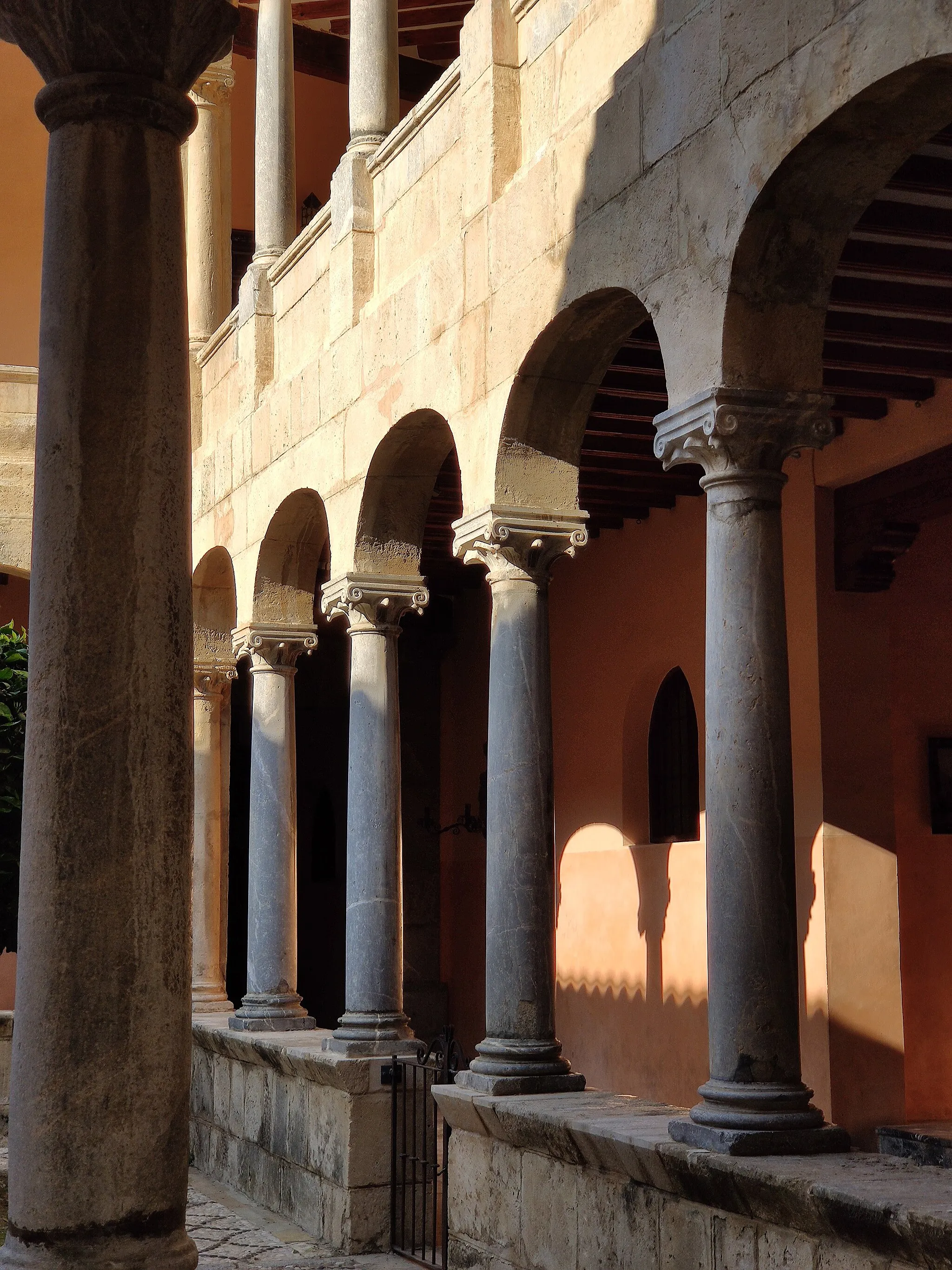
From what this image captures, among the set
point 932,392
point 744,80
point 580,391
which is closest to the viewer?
point 744,80

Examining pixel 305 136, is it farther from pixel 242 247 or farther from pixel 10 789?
pixel 10 789

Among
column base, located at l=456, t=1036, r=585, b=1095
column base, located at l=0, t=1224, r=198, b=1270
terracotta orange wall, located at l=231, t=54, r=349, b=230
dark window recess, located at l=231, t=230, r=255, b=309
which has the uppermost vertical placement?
terracotta orange wall, located at l=231, t=54, r=349, b=230

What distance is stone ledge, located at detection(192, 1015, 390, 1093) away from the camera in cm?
804

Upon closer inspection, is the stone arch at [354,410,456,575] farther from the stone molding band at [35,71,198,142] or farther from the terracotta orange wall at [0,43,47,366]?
the terracotta orange wall at [0,43,47,366]

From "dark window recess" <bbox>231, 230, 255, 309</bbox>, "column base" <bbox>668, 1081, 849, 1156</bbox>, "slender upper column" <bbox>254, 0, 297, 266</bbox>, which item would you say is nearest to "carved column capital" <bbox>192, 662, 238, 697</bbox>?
"slender upper column" <bbox>254, 0, 297, 266</bbox>

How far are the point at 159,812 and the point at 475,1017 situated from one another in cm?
1214

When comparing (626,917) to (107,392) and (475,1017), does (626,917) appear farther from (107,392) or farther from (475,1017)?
(107,392)

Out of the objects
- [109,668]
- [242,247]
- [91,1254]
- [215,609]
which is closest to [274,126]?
[215,609]

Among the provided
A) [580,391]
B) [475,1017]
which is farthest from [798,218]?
[475,1017]

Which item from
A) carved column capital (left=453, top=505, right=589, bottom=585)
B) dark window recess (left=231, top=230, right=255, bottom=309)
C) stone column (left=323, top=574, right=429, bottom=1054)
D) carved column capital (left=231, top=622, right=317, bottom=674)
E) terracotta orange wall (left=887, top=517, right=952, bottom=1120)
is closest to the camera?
carved column capital (left=453, top=505, right=589, bottom=585)

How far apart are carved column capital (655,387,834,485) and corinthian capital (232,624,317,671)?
5637mm

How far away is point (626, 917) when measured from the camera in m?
11.3

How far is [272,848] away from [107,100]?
7.63 m

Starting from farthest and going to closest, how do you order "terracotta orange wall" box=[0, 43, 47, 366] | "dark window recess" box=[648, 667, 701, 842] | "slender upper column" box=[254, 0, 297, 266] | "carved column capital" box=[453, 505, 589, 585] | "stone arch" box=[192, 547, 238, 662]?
1. "terracotta orange wall" box=[0, 43, 47, 366]
2. "stone arch" box=[192, 547, 238, 662]
3. "dark window recess" box=[648, 667, 701, 842]
4. "slender upper column" box=[254, 0, 297, 266]
5. "carved column capital" box=[453, 505, 589, 585]
